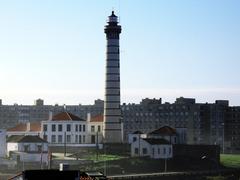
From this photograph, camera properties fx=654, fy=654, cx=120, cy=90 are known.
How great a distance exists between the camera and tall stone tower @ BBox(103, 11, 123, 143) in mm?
120312

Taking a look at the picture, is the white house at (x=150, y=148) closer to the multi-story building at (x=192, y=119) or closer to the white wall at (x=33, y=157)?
the white wall at (x=33, y=157)

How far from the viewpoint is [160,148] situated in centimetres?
11888

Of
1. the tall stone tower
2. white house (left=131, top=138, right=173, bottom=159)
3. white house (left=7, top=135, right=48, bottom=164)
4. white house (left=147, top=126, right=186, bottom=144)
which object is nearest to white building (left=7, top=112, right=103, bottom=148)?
the tall stone tower

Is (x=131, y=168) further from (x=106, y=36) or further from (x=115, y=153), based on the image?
(x=106, y=36)

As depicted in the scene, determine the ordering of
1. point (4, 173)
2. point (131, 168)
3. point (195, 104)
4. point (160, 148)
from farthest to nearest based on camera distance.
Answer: point (195, 104) → point (160, 148) → point (131, 168) → point (4, 173)

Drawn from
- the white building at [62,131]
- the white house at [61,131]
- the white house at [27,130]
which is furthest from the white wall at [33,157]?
the white house at [27,130]

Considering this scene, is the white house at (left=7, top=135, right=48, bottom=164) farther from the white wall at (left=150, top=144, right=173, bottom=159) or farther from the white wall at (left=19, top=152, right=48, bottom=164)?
the white wall at (left=150, top=144, right=173, bottom=159)

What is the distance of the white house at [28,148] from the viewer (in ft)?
341

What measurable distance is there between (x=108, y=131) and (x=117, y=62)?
13.0m

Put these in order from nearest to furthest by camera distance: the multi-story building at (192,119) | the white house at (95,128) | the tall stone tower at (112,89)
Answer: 1. the tall stone tower at (112,89)
2. the white house at (95,128)
3. the multi-story building at (192,119)

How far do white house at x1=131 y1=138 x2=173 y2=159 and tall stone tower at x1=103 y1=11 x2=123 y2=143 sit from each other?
5442mm

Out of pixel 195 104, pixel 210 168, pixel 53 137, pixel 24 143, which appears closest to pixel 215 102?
pixel 195 104

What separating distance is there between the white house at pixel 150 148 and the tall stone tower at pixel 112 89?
544cm

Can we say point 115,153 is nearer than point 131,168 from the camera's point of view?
No
